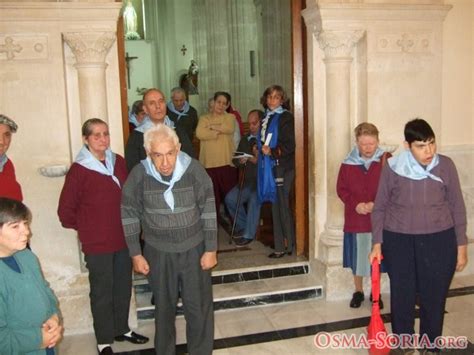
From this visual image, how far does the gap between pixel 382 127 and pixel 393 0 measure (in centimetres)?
101

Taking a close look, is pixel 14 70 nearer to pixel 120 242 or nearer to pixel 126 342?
pixel 120 242

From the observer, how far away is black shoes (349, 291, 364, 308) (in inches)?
167

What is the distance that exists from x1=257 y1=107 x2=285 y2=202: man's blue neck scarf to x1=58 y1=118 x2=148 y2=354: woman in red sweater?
160cm

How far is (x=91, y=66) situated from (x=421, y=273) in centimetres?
254

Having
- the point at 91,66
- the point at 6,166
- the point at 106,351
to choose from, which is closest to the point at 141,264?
the point at 106,351

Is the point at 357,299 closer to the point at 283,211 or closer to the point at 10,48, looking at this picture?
the point at 283,211

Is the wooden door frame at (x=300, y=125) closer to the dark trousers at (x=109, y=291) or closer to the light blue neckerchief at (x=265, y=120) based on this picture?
the light blue neckerchief at (x=265, y=120)

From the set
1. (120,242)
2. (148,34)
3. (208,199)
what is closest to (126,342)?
(120,242)

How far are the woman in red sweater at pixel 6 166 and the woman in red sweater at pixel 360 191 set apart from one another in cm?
227

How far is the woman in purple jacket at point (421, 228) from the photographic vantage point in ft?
9.91

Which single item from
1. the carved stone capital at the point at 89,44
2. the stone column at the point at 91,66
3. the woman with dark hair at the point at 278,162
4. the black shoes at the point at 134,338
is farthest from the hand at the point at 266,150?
the black shoes at the point at 134,338

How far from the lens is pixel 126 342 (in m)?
3.79

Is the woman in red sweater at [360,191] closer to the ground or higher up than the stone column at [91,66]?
closer to the ground

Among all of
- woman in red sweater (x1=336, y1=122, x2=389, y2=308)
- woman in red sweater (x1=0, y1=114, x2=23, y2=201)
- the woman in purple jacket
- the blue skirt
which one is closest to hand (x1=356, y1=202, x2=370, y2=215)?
woman in red sweater (x1=336, y1=122, x2=389, y2=308)
